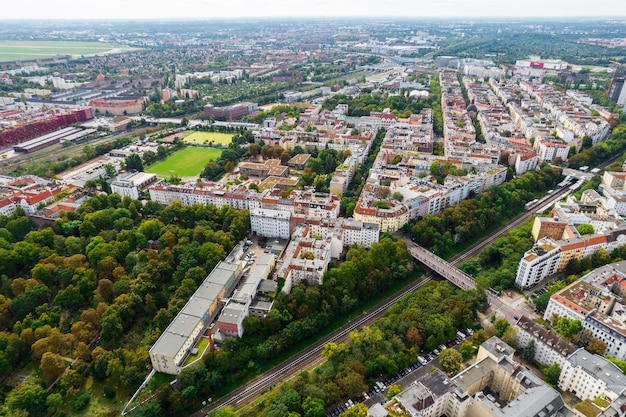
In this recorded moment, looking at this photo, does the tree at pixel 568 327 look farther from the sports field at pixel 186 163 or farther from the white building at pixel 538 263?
the sports field at pixel 186 163

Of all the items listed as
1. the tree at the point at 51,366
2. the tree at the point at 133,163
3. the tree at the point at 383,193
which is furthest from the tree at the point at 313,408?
the tree at the point at 133,163

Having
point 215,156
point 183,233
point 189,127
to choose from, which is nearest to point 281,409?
point 183,233

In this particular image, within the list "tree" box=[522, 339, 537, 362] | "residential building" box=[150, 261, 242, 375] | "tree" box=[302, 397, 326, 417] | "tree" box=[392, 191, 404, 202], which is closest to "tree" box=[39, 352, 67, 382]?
"residential building" box=[150, 261, 242, 375]

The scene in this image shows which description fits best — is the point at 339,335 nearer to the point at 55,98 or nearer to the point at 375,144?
the point at 375,144

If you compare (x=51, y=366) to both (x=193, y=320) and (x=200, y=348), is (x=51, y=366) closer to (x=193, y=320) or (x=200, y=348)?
(x=193, y=320)

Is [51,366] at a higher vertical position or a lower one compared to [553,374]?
higher

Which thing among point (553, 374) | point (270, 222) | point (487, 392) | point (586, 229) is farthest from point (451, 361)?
point (586, 229)
